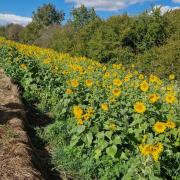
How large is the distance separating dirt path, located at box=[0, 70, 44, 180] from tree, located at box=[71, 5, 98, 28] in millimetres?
18539

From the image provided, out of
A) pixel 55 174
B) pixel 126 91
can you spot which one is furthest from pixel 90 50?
pixel 55 174

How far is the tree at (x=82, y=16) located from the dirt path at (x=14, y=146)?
18.5 m

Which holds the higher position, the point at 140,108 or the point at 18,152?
the point at 140,108

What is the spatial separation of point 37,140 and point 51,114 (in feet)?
6.23

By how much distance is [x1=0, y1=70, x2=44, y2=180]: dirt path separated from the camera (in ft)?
16.4

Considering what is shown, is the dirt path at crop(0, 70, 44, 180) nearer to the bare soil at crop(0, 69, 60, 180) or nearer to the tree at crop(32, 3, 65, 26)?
the bare soil at crop(0, 69, 60, 180)

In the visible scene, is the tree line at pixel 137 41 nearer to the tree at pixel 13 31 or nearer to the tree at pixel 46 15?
the tree at pixel 13 31

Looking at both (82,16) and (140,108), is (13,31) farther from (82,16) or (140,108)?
(140,108)

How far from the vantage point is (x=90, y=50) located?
2031 centimetres

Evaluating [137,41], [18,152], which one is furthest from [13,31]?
[18,152]

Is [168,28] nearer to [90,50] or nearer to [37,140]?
[90,50]

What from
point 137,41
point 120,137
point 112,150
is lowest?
point 112,150

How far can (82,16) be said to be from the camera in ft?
98.5

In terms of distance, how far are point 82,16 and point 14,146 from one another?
980 inches
